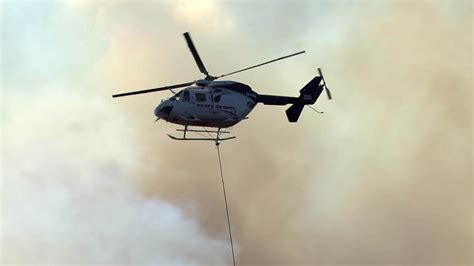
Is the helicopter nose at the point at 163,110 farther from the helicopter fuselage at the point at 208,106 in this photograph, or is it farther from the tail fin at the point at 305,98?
the tail fin at the point at 305,98

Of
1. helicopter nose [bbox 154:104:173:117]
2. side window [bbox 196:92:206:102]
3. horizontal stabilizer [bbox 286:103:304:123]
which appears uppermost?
horizontal stabilizer [bbox 286:103:304:123]

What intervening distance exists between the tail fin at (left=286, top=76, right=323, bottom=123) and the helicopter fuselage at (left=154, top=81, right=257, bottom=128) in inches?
162

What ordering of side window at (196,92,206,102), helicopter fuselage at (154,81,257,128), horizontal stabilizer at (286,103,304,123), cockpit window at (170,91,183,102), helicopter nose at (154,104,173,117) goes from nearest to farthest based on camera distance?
helicopter nose at (154,104,173,117) → helicopter fuselage at (154,81,257,128) → cockpit window at (170,91,183,102) → side window at (196,92,206,102) → horizontal stabilizer at (286,103,304,123)

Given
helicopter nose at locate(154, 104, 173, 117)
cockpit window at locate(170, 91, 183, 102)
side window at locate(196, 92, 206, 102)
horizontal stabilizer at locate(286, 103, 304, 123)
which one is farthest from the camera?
horizontal stabilizer at locate(286, 103, 304, 123)

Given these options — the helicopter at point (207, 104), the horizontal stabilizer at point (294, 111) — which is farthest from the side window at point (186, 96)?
the horizontal stabilizer at point (294, 111)

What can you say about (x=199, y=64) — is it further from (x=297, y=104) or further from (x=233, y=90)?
(x=297, y=104)

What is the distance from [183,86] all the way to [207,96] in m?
1.53

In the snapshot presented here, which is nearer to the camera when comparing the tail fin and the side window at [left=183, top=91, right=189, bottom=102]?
the side window at [left=183, top=91, right=189, bottom=102]

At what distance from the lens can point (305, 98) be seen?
4266 cm

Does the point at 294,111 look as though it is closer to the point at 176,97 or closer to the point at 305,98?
the point at 305,98

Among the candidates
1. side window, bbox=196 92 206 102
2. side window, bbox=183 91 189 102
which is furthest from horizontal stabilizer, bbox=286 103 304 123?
side window, bbox=183 91 189 102

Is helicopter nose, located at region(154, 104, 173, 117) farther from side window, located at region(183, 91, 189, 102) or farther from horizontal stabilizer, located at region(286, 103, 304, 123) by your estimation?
horizontal stabilizer, located at region(286, 103, 304, 123)

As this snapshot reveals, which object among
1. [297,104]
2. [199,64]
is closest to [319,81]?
[297,104]

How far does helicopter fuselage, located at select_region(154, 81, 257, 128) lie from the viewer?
36781 mm
